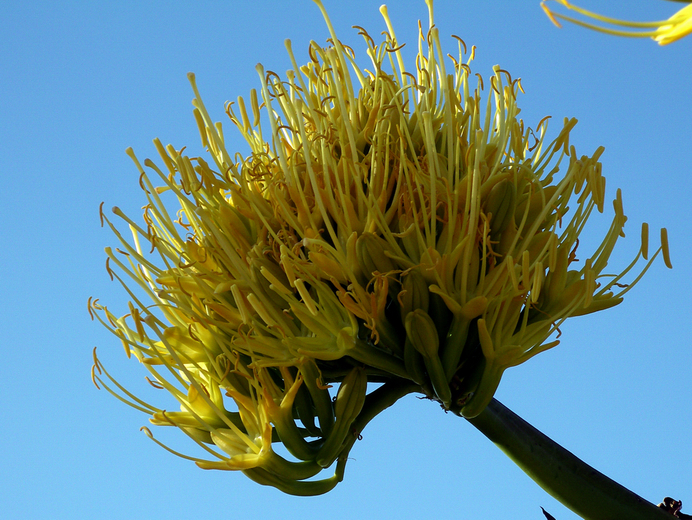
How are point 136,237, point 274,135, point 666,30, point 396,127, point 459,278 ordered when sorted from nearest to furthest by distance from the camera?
1. point 666,30
2. point 459,278
3. point 274,135
4. point 396,127
5. point 136,237

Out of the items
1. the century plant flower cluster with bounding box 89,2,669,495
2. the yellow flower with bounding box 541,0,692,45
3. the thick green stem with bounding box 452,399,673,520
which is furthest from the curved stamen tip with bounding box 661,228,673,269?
the yellow flower with bounding box 541,0,692,45

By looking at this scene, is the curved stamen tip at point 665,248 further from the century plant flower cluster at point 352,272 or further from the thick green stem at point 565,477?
the thick green stem at point 565,477

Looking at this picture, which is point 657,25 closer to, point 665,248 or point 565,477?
point 665,248

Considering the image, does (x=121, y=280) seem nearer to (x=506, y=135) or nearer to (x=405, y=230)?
(x=405, y=230)

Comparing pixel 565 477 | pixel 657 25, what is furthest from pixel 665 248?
pixel 657 25

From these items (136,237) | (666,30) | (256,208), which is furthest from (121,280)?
(666,30)

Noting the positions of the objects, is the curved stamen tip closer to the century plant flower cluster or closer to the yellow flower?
the century plant flower cluster

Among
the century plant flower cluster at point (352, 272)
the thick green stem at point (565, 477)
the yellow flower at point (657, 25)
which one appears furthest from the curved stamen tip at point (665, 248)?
the yellow flower at point (657, 25)
